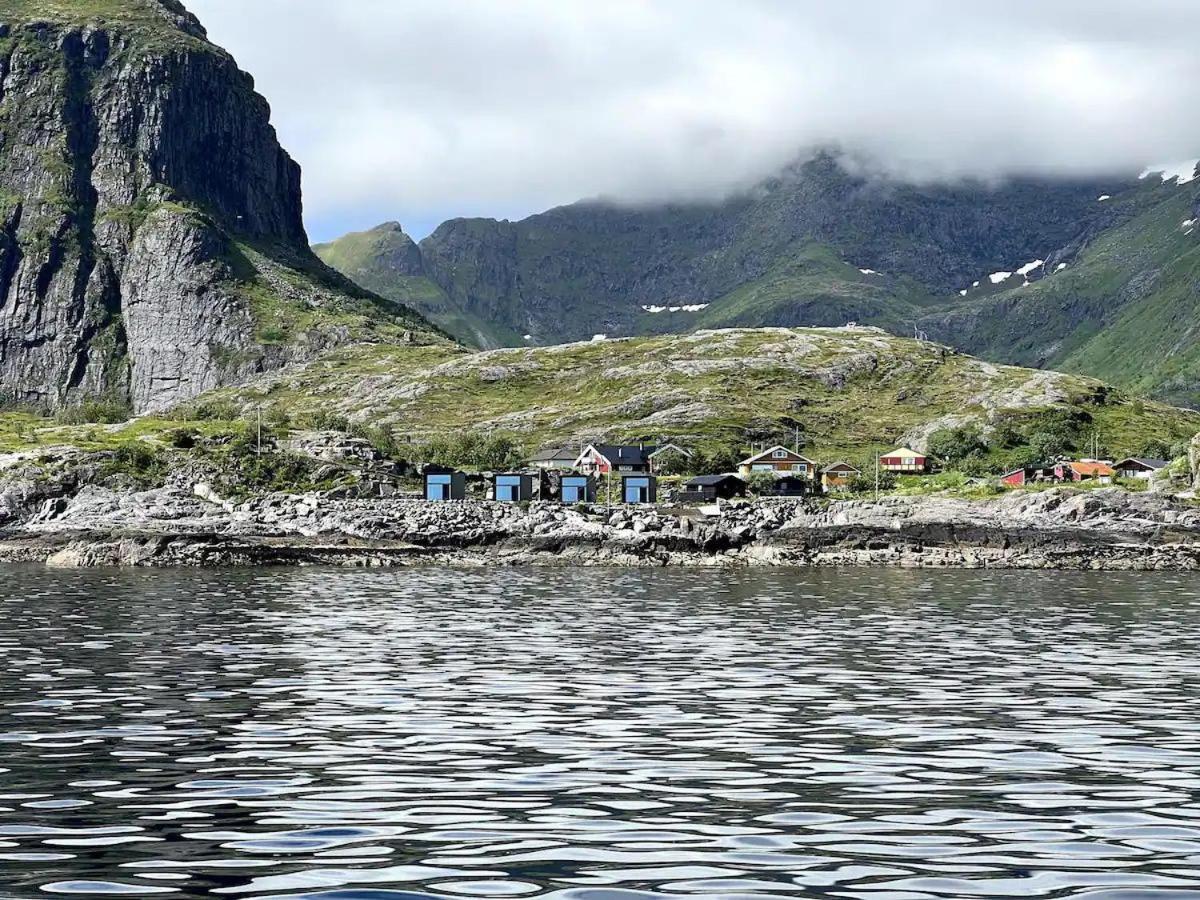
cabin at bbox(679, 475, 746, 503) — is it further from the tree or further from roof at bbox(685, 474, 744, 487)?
the tree

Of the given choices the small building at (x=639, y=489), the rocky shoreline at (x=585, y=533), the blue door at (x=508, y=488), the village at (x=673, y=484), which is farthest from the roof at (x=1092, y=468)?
the blue door at (x=508, y=488)

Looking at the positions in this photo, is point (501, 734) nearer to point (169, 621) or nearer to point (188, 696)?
point (188, 696)

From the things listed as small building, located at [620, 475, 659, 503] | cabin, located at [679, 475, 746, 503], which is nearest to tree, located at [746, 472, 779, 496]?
cabin, located at [679, 475, 746, 503]

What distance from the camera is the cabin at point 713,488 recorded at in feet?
539

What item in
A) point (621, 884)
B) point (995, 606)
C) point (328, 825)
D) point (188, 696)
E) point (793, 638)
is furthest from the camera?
point (995, 606)

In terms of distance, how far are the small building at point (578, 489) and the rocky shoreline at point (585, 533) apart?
92.3ft

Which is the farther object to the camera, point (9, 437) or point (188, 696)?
point (9, 437)

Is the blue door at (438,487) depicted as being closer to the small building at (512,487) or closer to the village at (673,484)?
the village at (673,484)

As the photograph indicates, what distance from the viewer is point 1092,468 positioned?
198250 millimetres

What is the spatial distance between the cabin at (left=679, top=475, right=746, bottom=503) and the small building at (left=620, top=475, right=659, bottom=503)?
4.11 m

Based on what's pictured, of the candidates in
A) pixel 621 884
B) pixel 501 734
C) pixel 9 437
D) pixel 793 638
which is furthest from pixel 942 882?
pixel 9 437

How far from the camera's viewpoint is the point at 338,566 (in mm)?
110688

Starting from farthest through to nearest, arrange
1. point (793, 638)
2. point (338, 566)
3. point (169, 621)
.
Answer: point (338, 566) → point (169, 621) → point (793, 638)

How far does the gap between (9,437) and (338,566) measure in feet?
302
